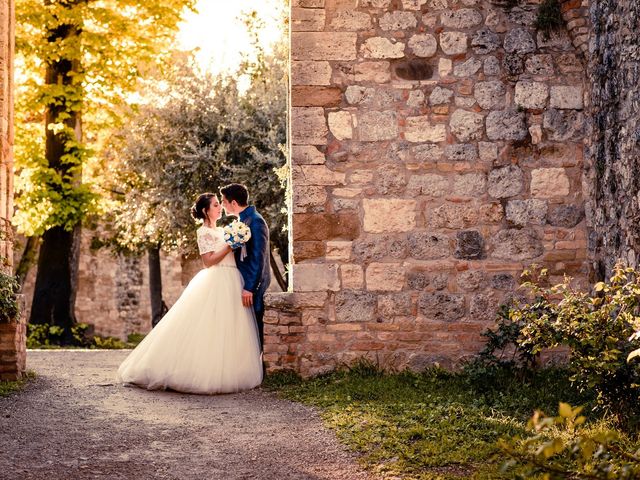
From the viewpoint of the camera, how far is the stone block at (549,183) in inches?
300

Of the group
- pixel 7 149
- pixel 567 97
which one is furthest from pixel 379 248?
pixel 7 149

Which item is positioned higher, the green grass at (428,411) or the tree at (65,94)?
the tree at (65,94)

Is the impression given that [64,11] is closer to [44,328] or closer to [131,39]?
[131,39]

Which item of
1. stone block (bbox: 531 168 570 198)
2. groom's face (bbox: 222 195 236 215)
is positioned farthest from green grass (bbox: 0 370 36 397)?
stone block (bbox: 531 168 570 198)

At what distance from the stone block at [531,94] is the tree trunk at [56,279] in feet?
29.6

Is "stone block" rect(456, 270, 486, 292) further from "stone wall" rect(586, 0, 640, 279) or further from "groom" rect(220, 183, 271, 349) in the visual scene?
"groom" rect(220, 183, 271, 349)

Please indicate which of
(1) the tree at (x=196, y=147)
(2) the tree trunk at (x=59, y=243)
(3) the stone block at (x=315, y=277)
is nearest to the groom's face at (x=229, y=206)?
(3) the stone block at (x=315, y=277)

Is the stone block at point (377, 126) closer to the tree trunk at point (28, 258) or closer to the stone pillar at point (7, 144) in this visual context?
the stone pillar at point (7, 144)

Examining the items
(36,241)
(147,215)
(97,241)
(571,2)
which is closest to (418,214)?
(571,2)

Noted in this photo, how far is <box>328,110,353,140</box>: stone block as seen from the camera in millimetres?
7523

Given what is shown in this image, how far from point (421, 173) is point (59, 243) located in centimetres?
851

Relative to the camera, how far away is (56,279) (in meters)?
14.3

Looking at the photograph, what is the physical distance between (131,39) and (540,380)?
9.37m

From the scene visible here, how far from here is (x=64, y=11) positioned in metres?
13.3
